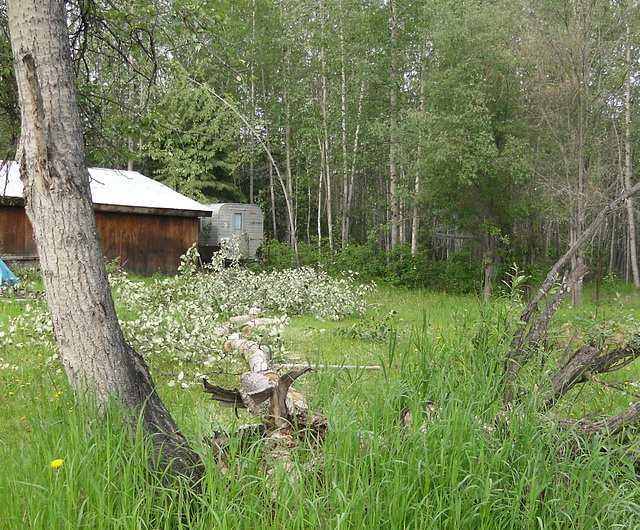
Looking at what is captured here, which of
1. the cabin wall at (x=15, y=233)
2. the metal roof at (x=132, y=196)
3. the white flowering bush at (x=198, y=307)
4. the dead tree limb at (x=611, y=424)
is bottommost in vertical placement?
the white flowering bush at (x=198, y=307)

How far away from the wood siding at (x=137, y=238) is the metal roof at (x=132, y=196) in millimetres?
423

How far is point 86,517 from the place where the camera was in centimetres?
250

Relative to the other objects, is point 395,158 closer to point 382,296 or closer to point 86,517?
point 382,296

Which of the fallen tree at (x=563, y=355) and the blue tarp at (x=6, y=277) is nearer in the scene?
the fallen tree at (x=563, y=355)

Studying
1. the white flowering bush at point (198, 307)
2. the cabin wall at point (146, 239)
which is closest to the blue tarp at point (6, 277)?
the white flowering bush at point (198, 307)

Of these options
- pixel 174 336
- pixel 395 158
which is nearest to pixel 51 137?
pixel 174 336

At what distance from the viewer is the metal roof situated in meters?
17.0

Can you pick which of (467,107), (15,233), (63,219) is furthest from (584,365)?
(15,233)

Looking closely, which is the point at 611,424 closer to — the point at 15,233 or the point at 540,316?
the point at 540,316

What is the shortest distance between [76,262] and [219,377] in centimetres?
349

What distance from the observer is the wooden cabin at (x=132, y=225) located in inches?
633

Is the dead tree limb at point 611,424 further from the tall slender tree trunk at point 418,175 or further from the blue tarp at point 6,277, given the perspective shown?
the tall slender tree trunk at point 418,175

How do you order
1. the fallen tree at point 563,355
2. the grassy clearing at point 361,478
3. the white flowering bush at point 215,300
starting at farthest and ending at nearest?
the white flowering bush at point 215,300
the fallen tree at point 563,355
the grassy clearing at point 361,478

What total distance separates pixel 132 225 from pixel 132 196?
1116 millimetres
